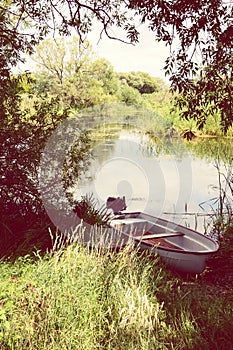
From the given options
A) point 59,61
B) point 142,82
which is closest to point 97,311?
point 59,61

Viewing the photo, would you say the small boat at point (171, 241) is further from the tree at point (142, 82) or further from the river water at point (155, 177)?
the tree at point (142, 82)

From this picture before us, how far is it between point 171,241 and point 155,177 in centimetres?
514

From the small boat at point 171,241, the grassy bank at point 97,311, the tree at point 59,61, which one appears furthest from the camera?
the tree at point 59,61

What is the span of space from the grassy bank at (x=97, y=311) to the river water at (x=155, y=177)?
3469mm

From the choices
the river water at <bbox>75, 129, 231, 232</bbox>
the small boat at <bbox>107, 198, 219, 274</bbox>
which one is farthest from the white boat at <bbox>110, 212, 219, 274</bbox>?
the river water at <bbox>75, 129, 231, 232</bbox>

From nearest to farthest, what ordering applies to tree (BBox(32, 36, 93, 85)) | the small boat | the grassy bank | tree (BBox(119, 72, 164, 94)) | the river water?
1. the grassy bank
2. the small boat
3. the river water
4. tree (BBox(32, 36, 93, 85))
5. tree (BBox(119, 72, 164, 94))

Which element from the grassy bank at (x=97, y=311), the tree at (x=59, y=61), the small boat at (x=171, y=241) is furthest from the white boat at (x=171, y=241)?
the tree at (x=59, y=61)

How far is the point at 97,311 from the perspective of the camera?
2.99 metres

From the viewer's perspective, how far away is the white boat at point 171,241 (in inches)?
189

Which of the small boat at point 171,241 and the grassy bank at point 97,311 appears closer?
the grassy bank at point 97,311

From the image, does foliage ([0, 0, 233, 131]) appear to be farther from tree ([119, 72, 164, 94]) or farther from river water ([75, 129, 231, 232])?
tree ([119, 72, 164, 94])

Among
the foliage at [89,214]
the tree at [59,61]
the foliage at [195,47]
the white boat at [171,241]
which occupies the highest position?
the tree at [59,61]

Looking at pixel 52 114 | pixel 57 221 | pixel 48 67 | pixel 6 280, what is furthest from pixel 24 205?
pixel 48 67

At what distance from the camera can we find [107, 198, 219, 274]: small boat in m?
4.79
